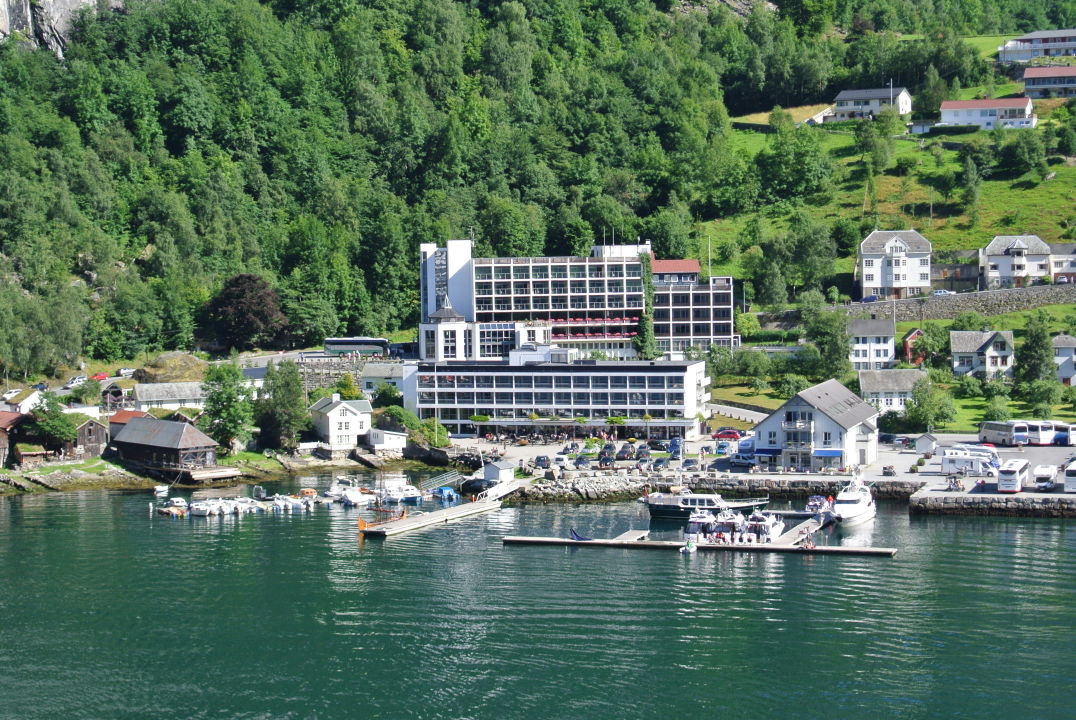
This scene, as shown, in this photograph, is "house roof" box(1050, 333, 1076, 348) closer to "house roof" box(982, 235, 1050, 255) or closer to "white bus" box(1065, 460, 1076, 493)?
"house roof" box(982, 235, 1050, 255)

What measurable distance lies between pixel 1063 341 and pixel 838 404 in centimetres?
2226

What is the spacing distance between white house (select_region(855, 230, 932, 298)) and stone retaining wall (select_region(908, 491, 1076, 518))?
136ft

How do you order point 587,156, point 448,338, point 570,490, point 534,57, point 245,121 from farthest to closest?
point 534,57 → point 587,156 → point 245,121 → point 448,338 → point 570,490

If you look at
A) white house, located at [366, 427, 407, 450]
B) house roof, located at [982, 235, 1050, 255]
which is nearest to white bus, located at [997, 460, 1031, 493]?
white house, located at [366, 427, 407, 450]

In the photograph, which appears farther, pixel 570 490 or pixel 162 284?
pixel 162 284

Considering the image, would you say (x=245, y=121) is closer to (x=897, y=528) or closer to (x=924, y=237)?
(x=924, y=237)

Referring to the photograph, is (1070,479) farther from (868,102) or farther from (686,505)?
(868,102)

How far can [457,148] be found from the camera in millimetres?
108688

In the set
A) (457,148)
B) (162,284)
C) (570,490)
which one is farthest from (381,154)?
(570,490)

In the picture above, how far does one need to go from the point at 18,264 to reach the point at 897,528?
190 ft

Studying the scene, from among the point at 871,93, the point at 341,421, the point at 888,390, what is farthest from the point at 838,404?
the point at 871,93

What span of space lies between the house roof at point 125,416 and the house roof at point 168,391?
2.65 meters

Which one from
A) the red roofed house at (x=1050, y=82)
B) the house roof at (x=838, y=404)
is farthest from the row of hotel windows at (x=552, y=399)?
the red roofed house at (x=1050, y=82)

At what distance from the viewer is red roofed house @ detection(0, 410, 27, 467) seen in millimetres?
61969
